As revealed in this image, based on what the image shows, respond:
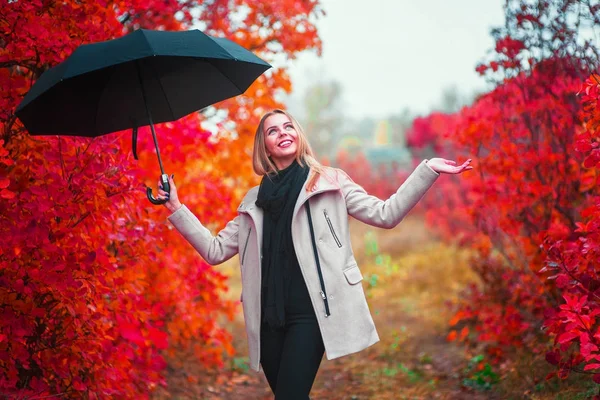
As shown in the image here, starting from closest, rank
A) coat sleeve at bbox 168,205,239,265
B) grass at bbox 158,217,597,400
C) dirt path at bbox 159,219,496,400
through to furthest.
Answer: coat sleeve at bbox 168,205,239,265 < grass at bbox 158,217,597,400 < dirt path at bbox 159,219,496,400

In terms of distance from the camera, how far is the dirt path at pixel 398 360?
19.4ft

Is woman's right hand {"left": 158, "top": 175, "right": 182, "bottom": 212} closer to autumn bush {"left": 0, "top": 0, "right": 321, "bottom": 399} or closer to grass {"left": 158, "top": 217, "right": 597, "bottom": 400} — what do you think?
autumn bush {"left": 0, "top": 0, "right": 321, "bottom": 399}

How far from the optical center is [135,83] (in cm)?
372

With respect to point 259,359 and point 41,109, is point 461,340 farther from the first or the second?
point 41,109

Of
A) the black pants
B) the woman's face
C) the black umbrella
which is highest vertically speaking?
the black umbrella

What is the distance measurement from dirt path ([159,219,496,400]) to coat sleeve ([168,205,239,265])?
265 cm

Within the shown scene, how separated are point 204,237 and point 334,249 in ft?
2.54

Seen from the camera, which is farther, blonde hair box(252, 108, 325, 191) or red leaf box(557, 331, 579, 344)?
blonde hair box(252, 108, 325, 191)

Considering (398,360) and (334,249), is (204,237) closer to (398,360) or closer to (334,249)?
(334,249)

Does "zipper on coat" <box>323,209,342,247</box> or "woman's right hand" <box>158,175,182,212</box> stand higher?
"woman's right hand" <box>158,175,182,212</box>

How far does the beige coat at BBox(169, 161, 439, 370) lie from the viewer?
322 cm

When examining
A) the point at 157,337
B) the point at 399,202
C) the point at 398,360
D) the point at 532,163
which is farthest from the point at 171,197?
the point at 398,360

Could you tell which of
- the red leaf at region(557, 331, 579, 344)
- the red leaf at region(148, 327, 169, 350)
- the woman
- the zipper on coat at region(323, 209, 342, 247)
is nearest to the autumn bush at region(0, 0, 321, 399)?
the red leaf at region(148, 327, 169, 350)

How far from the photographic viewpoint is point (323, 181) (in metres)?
3.37
